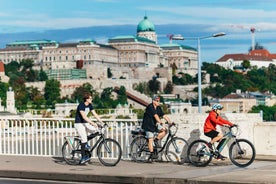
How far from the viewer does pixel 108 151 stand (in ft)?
62.9

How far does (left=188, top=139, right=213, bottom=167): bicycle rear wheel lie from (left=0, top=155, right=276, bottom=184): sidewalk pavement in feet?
0.47

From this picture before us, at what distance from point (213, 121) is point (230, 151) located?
744 mm

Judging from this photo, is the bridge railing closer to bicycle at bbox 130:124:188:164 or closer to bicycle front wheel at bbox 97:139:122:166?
bicycle at bbox 130:124:188:164

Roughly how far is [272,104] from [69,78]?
4314cm

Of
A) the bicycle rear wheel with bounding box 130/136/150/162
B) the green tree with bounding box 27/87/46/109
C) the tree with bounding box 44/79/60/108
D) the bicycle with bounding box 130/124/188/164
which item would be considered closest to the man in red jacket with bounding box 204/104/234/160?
the bicycle with bounding box 130/124/188/164

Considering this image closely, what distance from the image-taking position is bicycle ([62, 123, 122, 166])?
1905cm

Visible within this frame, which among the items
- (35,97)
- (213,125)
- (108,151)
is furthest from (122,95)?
(213,125)

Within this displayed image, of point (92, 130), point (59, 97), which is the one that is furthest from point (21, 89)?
point (92, 130)

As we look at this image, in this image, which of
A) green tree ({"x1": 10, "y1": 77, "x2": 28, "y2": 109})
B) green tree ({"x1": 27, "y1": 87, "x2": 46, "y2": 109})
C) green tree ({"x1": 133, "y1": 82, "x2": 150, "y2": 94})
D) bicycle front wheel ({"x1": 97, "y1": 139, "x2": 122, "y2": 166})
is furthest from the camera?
green tree ({"x1": 133, "y1": 82, "x2": 150, "y2": 94})

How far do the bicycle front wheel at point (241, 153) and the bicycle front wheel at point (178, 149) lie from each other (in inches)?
47.9

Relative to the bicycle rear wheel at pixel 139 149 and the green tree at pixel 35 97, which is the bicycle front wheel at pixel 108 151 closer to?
the bicycle rear wheel at pixel 139 149

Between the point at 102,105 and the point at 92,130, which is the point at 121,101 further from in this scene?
the point at 92,130

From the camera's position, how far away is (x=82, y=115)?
19422mm

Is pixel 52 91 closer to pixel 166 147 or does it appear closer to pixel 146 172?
pixel 166 147
